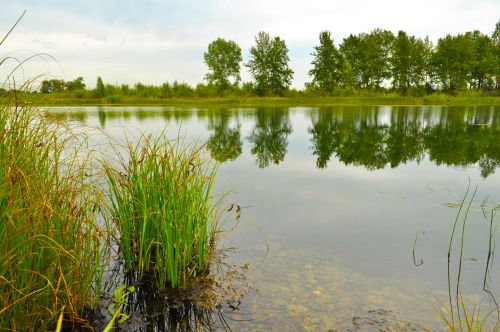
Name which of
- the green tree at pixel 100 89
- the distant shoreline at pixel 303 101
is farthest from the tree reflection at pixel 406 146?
the green tree at pixel 100 89

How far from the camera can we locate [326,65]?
5484 cm

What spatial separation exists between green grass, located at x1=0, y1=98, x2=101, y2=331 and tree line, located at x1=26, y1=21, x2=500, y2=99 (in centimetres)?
4961

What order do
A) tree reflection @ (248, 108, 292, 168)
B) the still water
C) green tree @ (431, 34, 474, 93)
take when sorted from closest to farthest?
the still water < tree reflection @ (248, 108, 292, 168) < green tree @ (431, 34, 474, 93)

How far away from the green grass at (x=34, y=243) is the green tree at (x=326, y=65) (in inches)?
2179

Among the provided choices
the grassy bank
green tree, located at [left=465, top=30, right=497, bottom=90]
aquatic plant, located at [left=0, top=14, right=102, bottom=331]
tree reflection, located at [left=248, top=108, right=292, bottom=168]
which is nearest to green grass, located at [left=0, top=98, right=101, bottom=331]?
aquatic plant, located at [left=0, top=14, right=102, bottom=331]

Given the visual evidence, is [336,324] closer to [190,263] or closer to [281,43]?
[190,263]

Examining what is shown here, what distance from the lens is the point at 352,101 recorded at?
4925cm

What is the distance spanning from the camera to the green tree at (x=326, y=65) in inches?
2158

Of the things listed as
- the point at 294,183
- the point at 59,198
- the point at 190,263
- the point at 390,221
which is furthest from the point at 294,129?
the point at 59,198

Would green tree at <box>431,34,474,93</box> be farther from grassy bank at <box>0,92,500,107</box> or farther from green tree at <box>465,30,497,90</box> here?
grassy bank at <box>0,92,500,107</box>

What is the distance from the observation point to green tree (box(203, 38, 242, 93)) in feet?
198

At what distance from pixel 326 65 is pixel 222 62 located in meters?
17.7

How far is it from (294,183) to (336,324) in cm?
546

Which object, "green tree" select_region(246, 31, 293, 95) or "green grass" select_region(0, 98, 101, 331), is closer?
"green grass" select_region(0, 98, 101, 331)
